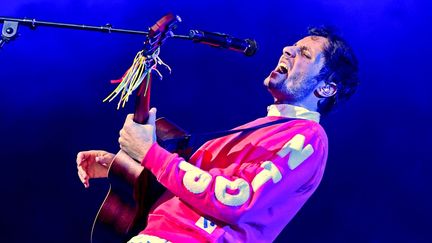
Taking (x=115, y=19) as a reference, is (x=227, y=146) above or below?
below

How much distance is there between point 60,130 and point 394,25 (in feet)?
7.94

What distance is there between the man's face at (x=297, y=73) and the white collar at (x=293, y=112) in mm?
42

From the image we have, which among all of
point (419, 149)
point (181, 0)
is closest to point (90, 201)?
point (181, 0)

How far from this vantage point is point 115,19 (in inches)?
143

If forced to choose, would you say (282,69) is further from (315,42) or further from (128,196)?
(128,196)

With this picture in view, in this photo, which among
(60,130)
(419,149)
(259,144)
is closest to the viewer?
(259,144)

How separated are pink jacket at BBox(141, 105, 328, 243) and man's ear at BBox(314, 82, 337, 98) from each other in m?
0.32

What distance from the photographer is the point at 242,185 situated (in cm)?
166

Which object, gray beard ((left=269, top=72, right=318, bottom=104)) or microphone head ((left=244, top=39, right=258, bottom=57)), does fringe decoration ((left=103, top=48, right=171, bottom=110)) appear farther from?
gray beard ((left=269, top=72, right=318, bottom=104))

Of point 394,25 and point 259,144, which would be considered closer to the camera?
point 259,144

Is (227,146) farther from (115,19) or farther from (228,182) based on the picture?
(115,19)

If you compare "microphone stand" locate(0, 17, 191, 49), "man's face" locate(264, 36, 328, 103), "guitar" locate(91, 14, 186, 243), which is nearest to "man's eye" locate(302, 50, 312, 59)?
"man's face" locate(264, 36, 328, 103)

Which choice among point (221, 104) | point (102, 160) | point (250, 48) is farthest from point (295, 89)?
point (221, 104)

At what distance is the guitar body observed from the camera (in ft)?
6.23
